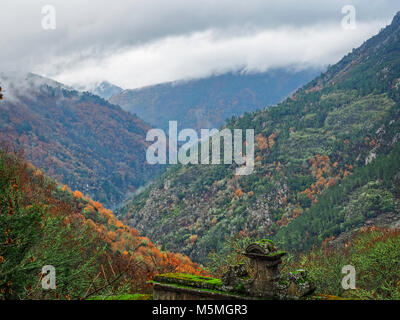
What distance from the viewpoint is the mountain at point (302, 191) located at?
379ft

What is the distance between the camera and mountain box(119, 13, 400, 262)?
115m

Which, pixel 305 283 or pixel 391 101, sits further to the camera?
pixel 391 101

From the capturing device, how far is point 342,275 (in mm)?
41125

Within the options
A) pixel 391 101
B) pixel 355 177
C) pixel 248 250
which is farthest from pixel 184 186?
pixel 248 250

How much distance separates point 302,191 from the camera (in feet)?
510
